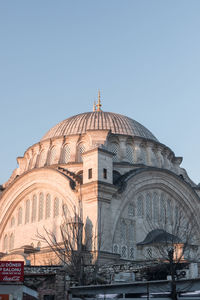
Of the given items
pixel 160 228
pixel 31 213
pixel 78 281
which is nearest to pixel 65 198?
pixel 31 213

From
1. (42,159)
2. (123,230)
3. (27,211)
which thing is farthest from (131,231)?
(42,159)

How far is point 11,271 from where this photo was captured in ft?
53.7

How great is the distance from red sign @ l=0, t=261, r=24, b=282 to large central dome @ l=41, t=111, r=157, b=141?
72.9ft

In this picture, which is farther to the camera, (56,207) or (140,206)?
(140,206)

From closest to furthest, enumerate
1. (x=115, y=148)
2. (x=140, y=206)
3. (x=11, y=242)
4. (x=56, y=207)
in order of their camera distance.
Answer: (x=56, y=207) < (x=140, y=206) < (x=11, y=242) < (x=115, y=148)

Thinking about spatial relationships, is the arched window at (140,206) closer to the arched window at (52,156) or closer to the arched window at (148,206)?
the arched window at (148,206)

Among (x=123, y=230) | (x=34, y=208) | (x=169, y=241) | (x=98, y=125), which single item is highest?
(x=98, y=125)

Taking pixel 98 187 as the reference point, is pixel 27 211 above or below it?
above

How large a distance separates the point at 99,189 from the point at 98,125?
1187 cm

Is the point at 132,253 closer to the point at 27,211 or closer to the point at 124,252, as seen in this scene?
the point at 124,252

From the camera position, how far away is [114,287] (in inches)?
673

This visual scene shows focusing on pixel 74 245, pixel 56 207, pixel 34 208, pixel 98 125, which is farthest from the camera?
pixel 98 125

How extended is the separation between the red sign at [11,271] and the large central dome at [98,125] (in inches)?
875

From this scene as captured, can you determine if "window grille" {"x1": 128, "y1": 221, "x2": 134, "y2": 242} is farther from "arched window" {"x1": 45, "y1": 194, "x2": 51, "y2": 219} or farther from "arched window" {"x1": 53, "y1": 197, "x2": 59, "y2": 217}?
"arched window" {"x1": 45, "y1": 194, "x2": 51, "y2": 219}
